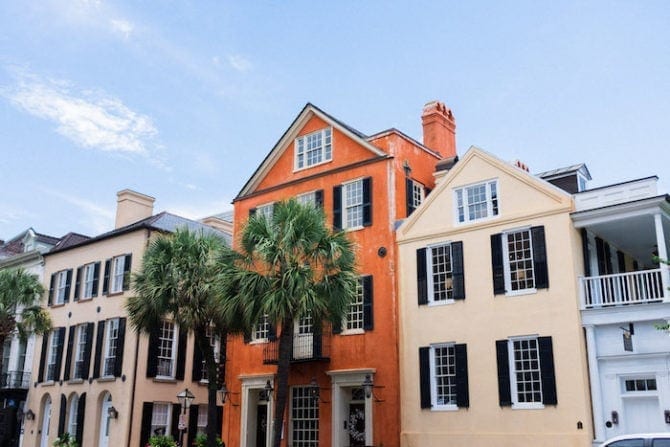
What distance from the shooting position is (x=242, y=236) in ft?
75.3

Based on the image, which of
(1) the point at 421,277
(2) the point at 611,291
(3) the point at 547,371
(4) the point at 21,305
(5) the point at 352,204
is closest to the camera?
(3) the point at 547,371

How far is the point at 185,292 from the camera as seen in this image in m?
24.0

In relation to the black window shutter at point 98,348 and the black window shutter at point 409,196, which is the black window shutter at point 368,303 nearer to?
the black window shutter at point 409,196

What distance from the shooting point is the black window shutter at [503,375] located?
21.1 metres

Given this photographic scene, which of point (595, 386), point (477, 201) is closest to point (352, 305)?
point (477, 201)

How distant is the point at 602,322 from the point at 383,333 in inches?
286

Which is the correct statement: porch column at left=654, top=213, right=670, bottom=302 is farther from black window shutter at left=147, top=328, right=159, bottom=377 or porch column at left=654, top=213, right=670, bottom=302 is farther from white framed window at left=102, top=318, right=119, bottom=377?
white framed window at left=102, top=318, right=119, bottom=377

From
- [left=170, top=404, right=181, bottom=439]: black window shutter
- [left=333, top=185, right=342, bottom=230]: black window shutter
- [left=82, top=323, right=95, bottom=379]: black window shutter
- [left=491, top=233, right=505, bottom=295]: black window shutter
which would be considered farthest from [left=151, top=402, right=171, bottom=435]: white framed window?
[left=491, top=233, right=505, bottom=295]: black window shutter

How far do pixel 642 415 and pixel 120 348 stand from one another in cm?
2212

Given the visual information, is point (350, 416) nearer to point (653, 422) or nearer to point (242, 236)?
point (242, 236)

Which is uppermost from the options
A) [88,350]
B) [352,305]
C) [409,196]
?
[409,196]

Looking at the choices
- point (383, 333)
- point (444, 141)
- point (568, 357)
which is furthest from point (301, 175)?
point (568, 357)

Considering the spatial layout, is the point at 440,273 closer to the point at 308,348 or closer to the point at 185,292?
the point at 308,348

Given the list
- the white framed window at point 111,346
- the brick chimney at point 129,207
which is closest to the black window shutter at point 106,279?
the white framed window at point 111,346
